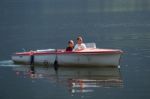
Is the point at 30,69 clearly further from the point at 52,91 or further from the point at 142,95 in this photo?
the point at 142,95

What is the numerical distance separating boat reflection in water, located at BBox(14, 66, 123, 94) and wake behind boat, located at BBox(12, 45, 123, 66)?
1.21ft

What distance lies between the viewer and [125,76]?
40.8 m

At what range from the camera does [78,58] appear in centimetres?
4397

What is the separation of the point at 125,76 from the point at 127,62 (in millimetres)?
6623

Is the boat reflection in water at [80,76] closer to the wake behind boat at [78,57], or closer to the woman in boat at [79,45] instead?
the wake behind boat at [78,57]

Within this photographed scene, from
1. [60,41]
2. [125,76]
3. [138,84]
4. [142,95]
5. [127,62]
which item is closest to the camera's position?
[142,95]

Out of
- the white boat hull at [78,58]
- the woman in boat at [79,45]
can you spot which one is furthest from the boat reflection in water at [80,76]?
the woman in boat at [79,45]

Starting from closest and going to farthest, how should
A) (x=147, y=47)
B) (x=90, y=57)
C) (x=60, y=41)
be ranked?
(x=90, y=57) < (x=147, y=47) < (x=60, y=41)

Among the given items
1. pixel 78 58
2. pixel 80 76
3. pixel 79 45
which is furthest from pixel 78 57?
pixel 80 76

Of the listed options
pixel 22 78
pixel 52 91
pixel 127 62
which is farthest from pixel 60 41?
pixel 52 91

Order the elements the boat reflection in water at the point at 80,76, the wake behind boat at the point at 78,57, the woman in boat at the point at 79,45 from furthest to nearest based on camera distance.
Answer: the woman in boat at the point at 79,45 < the wake behind boat at the point at 78,57 < the boat reflection in water at the point at 80,76

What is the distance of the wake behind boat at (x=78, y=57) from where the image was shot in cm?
4300

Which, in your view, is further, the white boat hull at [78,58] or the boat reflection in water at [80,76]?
the white boat hull at [78,58]

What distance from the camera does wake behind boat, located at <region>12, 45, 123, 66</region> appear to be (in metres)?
43.0
